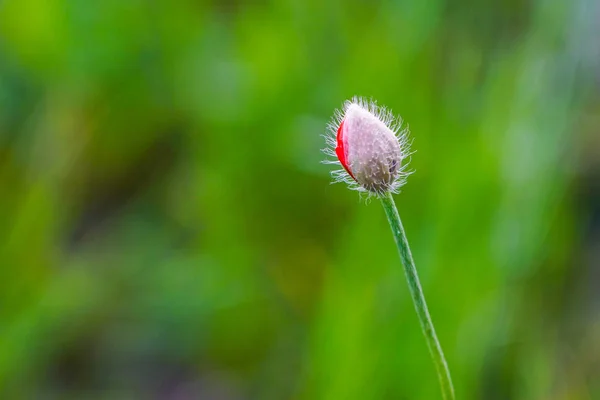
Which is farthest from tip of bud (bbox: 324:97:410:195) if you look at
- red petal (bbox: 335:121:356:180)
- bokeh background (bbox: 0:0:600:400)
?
bokeh background (bbox: 0:0:600:400)

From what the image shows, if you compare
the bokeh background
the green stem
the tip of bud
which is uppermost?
the bokeh background

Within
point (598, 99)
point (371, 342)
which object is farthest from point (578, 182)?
point (371, 342)

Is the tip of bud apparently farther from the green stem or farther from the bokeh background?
the bokeh background

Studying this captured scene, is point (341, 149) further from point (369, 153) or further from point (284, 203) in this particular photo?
point (284, 203)

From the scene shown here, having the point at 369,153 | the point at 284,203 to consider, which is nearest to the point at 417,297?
the point at 369,153

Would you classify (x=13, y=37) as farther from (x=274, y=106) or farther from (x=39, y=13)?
(x=274, y=106)

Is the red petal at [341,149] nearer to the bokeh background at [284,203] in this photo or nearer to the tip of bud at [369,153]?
the tip of bud at [369,153]

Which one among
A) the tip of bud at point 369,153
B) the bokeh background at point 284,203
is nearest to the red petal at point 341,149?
the tip of bud at point 369,153
